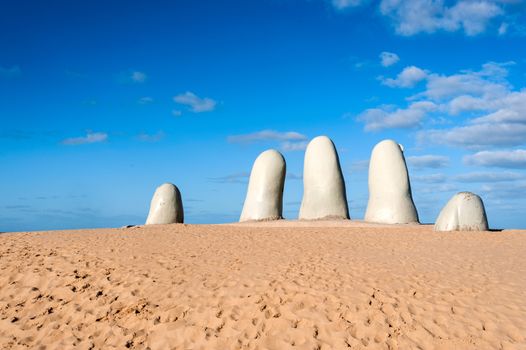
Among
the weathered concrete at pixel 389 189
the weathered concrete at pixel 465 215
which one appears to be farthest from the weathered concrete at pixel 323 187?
the weathered concrete at pixel 465 215

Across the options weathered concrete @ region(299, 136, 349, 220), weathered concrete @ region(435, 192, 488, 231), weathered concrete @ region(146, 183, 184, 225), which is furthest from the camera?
weathered concrete @ region(299, 136, 349, 220)

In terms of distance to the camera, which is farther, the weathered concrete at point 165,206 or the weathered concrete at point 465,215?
the weathered concrete at point 165,206

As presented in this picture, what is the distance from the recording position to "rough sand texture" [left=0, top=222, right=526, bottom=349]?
22.7 ft

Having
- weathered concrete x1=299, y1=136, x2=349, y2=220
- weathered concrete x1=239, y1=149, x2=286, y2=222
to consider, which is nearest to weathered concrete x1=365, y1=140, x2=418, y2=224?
weathered concrete x1=299, y1=136, x2=349, y2=220

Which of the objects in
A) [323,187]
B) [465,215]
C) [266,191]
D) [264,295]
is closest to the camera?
[264,295]

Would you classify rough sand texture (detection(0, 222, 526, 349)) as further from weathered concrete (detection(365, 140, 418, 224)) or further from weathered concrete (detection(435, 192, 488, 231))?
weathered concrete (detection(365, 140, 418, 224))

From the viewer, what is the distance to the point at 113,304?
8438 millimetres

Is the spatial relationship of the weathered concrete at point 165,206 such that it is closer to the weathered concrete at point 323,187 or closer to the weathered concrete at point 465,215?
the weathered concrete at point 323,187

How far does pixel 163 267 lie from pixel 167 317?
256 cm

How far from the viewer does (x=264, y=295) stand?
8.06 m

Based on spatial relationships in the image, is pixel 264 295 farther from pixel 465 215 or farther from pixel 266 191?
pixel 266 191

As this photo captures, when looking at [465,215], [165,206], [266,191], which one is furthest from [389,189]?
[165,206]

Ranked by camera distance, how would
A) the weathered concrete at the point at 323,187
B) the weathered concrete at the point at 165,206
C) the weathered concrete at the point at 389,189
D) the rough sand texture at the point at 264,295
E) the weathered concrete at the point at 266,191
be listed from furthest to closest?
the weathered concrete at the point at 266,191 → the weathered concrete at the point at 323,187 → the weathered concrete at the point at 389,189 → the weathered concrete at the point at 165,206 → the rough sand texture at the point at 264,295

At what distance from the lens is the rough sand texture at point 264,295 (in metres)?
6.93
